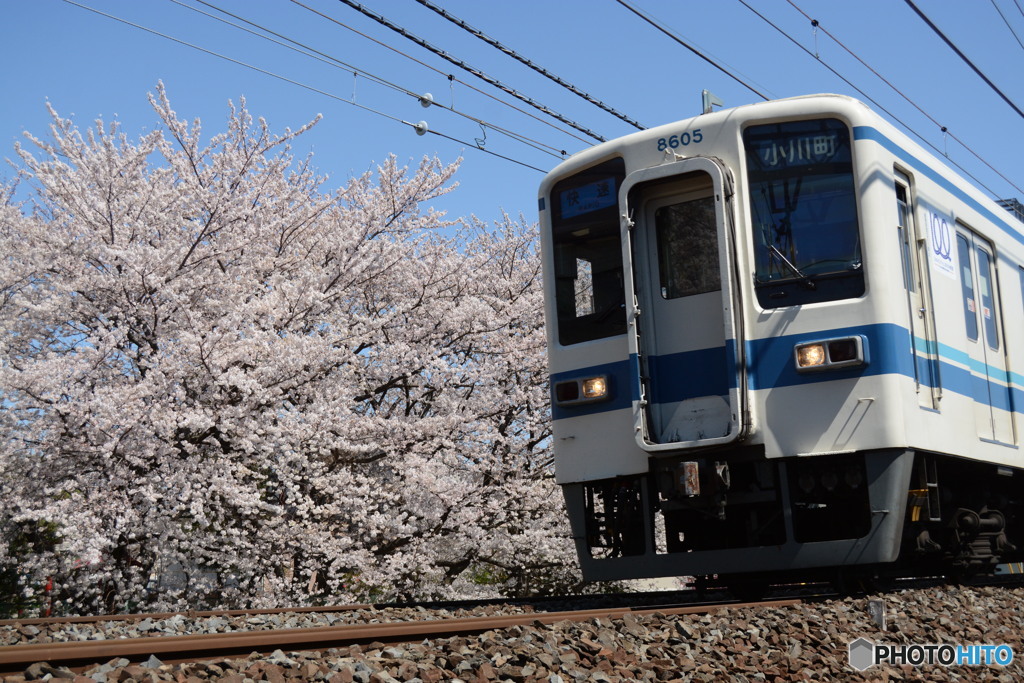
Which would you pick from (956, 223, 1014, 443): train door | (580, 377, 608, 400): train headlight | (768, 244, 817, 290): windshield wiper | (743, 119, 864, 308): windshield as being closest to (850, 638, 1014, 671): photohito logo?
(743, 119, 864, 308): windshield

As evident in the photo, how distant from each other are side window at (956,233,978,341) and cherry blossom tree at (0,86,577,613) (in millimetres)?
5835

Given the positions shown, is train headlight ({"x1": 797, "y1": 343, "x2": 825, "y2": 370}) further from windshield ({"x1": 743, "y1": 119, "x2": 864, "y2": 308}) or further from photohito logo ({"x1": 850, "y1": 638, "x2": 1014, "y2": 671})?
photohito logo ({"x1": 850, "y1": 638, "x2": 1014, "y2": 671})

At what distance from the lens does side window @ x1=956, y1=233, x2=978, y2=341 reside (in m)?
7.23

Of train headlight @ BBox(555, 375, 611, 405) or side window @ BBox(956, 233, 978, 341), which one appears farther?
side window @ BBox(956, 233, 978, 341)

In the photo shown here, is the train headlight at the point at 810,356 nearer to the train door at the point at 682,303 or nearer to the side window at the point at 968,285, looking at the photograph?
the train door at the point at 682,303

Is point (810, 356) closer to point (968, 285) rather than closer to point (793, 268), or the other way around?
point (793, 268)

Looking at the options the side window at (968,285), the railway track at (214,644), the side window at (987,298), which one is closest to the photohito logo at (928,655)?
the railway track at (214,644)

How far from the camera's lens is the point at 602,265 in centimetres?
683

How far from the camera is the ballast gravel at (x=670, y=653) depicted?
10.3 feet

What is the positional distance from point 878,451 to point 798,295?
103 centimetres

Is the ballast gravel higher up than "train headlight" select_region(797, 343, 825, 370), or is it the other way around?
"train headlight" select_region(797, 343, 825, 370)

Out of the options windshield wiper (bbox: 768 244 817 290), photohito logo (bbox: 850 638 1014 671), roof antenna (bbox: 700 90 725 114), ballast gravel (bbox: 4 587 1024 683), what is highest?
roof antenna (bbox: 700 90 725 114)

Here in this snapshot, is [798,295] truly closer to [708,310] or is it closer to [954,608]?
[708,310]

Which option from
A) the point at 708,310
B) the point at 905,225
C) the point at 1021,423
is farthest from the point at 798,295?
the point at 1021,423
